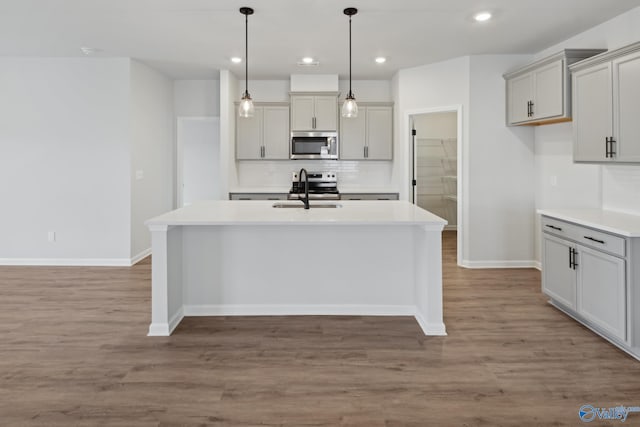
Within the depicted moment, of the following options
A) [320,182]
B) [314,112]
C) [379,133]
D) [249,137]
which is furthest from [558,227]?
[249,137]

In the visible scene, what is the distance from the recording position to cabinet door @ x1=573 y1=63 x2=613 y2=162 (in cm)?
362

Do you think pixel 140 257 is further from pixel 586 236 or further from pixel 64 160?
pixel 586 236

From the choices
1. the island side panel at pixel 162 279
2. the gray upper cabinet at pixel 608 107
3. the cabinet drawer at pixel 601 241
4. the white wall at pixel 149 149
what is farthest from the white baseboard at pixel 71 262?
the gray upper cabinet at pixel 608 107

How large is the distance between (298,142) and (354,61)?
142 cm

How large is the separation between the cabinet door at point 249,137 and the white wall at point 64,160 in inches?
62.4

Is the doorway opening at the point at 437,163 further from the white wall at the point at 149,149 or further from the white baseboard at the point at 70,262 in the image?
the white baseboard at the point at 70,262

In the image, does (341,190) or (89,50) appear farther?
(341,190)

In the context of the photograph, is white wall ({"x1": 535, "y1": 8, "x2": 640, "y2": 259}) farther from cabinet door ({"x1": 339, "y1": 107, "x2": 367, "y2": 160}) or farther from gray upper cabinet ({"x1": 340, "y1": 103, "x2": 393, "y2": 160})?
cabinet door ({"x1": 339, "y1": 107, "x2": 367, "y2": 160})

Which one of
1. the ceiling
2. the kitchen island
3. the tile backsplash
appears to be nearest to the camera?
the kitchen island

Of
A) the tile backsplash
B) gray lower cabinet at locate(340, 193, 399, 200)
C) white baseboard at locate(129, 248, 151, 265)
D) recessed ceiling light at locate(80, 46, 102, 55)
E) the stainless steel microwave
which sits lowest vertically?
white baseboard at locate(129, 248, 151, 265)

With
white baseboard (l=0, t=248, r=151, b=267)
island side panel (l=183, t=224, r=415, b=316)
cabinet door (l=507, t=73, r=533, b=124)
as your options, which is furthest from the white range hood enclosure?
island side panel (l=183, t=224, r=415, b=316)

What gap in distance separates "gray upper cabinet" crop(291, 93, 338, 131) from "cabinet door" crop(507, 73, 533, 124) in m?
2.34

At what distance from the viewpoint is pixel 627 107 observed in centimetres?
341

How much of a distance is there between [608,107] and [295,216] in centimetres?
261
